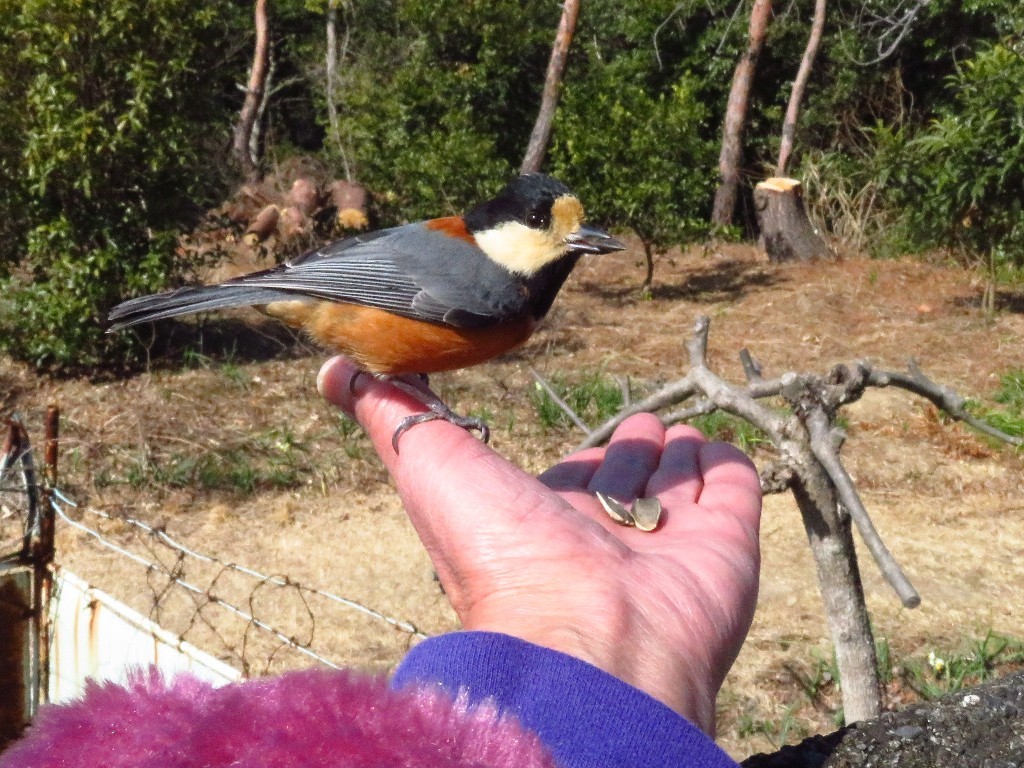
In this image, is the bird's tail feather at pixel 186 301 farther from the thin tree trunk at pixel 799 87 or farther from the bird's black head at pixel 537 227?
the thin tree trunk at pixel 799 87

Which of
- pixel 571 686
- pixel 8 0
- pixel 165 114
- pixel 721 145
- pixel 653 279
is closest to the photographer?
pixel 571 686

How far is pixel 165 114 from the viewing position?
736 centimetres

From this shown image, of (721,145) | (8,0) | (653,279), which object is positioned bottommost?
(653,279)

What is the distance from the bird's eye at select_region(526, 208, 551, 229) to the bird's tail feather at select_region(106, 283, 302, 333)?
27.5 inches

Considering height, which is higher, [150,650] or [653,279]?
[150,650]

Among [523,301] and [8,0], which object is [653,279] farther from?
[523,301]

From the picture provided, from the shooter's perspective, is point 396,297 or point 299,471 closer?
point 396,297

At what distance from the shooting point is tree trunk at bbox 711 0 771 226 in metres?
15.0

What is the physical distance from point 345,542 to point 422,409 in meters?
2.97

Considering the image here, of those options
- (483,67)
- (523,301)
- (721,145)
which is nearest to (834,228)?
(721,145)

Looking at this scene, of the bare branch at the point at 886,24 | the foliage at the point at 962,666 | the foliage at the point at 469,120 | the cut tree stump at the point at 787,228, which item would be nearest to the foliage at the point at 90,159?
the foliage at the point at 469,120

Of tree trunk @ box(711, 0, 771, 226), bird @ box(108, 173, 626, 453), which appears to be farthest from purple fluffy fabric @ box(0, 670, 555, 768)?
tree trunk @ box(711, 0, 771, 226)

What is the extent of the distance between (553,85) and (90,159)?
24.2 feet

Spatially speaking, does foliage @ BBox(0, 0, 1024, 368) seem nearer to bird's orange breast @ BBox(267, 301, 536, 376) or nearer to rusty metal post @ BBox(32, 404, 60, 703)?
rusty metal post @ BBox(32, 404, 60, 703)
